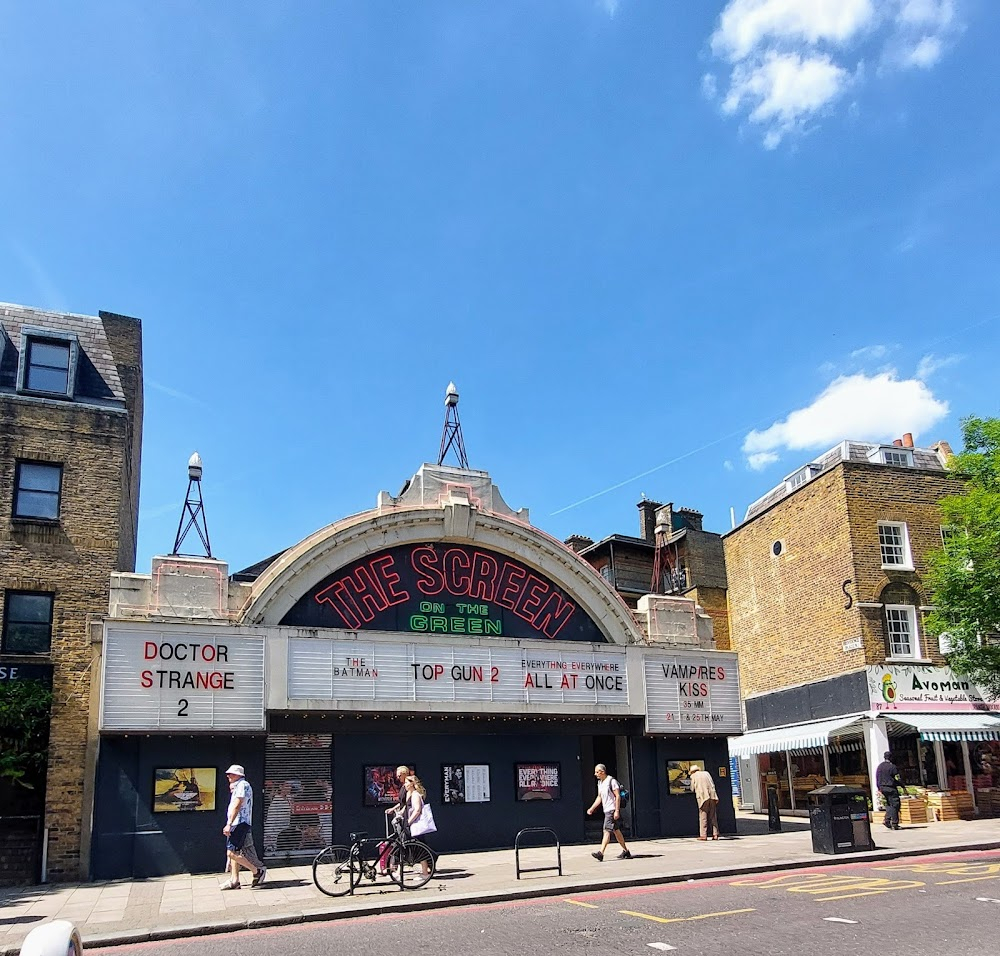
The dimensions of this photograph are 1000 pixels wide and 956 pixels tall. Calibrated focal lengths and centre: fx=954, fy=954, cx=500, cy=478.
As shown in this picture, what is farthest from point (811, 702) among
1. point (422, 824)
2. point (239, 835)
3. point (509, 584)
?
point (239, 835)

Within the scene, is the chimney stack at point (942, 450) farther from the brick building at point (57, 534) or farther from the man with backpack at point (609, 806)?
the brick building at point (57, 534)

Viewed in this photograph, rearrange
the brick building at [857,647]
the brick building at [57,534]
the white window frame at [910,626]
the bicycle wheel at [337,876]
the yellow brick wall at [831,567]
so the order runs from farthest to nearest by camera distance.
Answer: the yellow brick wall at [831,567], the white window frame at [910,626], the brick building at [857,647], the brick building at [57,534], the bicycle wheel at [337,876]

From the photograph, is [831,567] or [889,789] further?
[831,567]

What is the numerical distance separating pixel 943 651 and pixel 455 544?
15.1m

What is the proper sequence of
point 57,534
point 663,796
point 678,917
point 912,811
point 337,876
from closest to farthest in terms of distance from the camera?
point 678,917 < point 337,876 < point 57,534 < point 663,796 < point 912,811

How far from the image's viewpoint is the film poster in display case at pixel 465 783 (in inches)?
784

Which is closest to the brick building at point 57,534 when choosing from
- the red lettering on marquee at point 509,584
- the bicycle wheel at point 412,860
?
the bicycle wheel at point 412,860

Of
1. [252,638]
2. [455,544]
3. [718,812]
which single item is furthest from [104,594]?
[718,812]

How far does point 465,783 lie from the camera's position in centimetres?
2009

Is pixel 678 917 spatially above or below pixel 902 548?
below

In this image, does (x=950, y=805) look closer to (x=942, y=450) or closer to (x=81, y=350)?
(x=942, y=450)

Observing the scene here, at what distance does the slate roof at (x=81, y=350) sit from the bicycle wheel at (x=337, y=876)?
11.2 meters

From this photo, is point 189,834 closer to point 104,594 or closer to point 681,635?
point 104,594

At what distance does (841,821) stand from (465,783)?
24.6 feet
